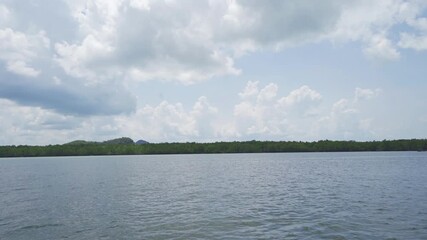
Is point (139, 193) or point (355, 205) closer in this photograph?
point (355, 205)

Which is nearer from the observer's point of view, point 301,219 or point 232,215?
point 301,219

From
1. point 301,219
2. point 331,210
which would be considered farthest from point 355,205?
point 301,219

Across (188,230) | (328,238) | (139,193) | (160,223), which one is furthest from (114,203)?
(328,238)

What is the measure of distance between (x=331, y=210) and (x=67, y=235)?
2166 centimetres

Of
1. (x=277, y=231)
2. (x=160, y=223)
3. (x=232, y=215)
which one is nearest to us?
(x=277, y=231)

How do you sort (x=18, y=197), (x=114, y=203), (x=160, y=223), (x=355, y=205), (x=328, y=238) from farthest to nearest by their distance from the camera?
(x=18, y=197), (x=114, y=203), (x=355, y=205), (x=160, y=223), (x=328, y=238)

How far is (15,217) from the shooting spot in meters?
32.6

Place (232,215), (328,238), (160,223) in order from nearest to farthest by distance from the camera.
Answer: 1. (328,238)
2. (160,223)
3. (232,215)

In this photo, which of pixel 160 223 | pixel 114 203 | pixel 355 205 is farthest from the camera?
pixel 114 203

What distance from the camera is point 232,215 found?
102ft

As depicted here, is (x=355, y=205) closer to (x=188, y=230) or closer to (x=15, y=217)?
(x=188, y=230)

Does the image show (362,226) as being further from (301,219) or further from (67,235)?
(67,235)

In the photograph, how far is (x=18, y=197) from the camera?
46156mm

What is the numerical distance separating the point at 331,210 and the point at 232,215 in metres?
8.97
